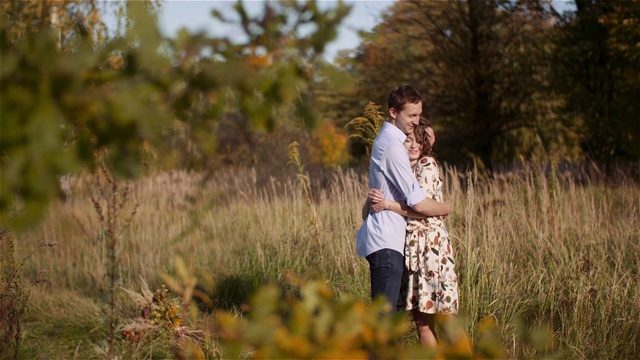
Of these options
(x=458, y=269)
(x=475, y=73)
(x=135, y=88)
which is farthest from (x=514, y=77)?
(x=135, y=88)

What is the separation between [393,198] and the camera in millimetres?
3926

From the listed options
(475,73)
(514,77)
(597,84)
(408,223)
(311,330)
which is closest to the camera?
(311,330)

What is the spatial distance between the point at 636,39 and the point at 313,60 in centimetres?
1227

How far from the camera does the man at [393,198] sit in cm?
380

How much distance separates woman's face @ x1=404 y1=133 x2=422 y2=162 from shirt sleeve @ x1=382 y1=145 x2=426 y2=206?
0.25 meters

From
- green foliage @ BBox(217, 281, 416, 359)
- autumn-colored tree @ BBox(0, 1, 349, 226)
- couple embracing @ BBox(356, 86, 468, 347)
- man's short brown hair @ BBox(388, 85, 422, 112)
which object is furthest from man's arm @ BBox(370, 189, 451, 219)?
green foliage @ BBox(217, 281, 416, 359)

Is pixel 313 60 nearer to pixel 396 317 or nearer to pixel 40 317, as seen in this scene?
pixel 396 317

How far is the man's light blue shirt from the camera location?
381 centimetres

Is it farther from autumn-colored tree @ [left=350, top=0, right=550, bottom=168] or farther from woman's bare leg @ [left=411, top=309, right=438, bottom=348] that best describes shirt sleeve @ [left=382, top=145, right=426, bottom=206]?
autumn-colored tree @ [left=350, top=0, right=550, bottom=168]

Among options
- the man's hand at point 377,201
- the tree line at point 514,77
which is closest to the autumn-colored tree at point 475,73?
the tree line at point 514,77

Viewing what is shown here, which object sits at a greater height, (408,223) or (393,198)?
(393,198)

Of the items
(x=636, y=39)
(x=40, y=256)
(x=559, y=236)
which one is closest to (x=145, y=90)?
(x=559, y=236)

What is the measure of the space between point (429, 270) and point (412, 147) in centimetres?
67

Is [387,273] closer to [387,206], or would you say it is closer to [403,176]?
[387,206]
